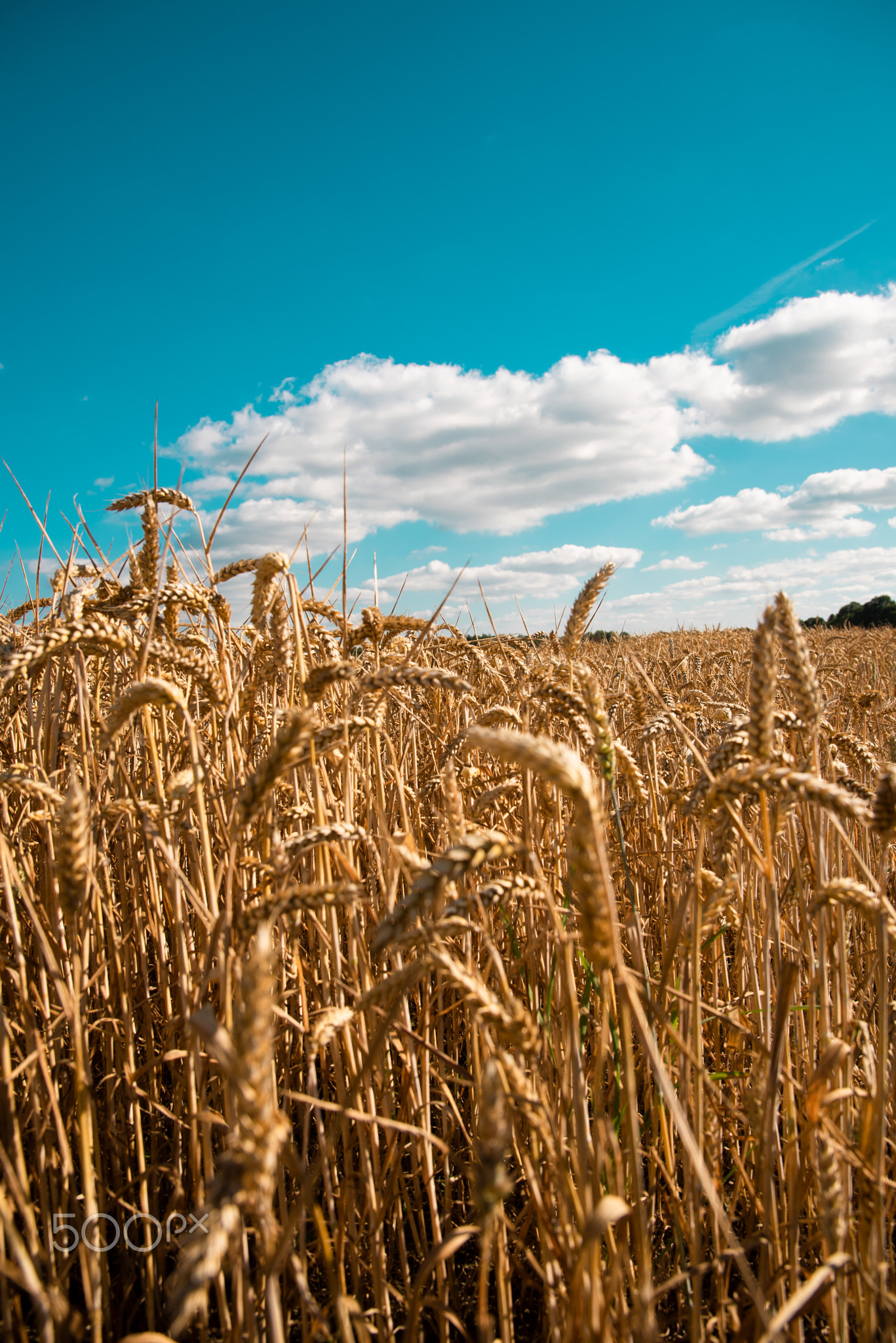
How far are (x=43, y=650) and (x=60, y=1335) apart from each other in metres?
1.04

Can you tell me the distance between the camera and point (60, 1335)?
1.00 m

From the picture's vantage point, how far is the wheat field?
862 mm

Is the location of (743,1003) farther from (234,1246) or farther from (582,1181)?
(234,1246)

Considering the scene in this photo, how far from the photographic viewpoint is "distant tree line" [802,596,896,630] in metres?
25.7

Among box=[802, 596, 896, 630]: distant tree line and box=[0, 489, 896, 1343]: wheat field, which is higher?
box=[802, 596, 896, 630]: distant tree line

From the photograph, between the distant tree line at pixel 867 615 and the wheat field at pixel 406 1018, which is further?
the distant tree line at pixel 867 615

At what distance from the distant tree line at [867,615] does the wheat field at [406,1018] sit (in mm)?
25750

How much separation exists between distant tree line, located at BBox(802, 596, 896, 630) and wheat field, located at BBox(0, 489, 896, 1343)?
25.8m

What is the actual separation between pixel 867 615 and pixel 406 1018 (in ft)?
102

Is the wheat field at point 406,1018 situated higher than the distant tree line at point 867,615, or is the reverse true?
the distant tree line at point 867,615

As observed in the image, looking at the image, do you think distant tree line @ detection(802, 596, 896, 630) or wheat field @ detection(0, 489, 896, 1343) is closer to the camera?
wheat field @ detection(0, 489, 896, 1343)

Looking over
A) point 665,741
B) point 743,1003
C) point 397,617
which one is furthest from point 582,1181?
point 665,741

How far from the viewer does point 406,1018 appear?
1.39 metres

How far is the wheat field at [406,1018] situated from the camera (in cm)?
86
